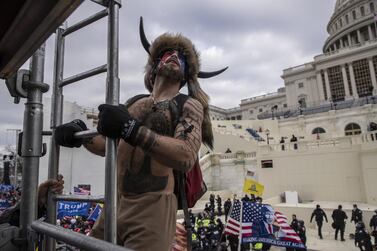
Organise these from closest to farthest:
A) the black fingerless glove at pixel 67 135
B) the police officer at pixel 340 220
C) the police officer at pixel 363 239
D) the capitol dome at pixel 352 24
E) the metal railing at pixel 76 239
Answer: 1. the metal railing at pixel 76 239
2. the black fingerless glove at pixel 67 135
3. the police officer at pixel 363 239
4. the police officer at pixel 340 220
5. the capitol dome at pixel 352 24

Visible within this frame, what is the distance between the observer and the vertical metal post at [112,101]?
137cm

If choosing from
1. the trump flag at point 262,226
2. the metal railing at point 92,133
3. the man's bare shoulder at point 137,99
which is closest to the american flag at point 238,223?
the trump flag at point 262,226

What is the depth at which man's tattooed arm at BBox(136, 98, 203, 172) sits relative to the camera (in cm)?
169

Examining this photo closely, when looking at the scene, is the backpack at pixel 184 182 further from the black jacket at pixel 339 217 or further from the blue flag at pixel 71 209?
the black jacket at pixel 339 217

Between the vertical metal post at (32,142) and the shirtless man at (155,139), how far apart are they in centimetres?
15

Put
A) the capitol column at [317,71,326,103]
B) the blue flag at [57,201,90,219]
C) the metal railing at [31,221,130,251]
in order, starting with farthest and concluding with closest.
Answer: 1. the capitol column at [317,71,326,103]
2. the blue flag at [57,201,90,219]
3. the metal railing at [31,221,130,251]

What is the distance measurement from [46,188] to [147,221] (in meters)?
0.75

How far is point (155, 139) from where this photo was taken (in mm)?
1707

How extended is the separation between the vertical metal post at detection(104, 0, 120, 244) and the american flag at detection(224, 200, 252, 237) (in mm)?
7828

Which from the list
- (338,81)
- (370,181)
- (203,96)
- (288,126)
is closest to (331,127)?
(288,126)

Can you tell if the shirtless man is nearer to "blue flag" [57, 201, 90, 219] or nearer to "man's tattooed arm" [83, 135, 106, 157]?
"man's tattooed arm" [83, 135, 106, 157]

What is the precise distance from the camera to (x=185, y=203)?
2121 millimetres

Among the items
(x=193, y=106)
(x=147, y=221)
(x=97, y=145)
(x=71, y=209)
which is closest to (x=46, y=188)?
(x=97, y=145)

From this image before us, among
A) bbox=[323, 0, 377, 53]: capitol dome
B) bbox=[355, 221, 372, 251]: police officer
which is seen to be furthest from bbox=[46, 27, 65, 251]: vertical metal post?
bbox=[323, 0, 377, 53]: capitol dome
